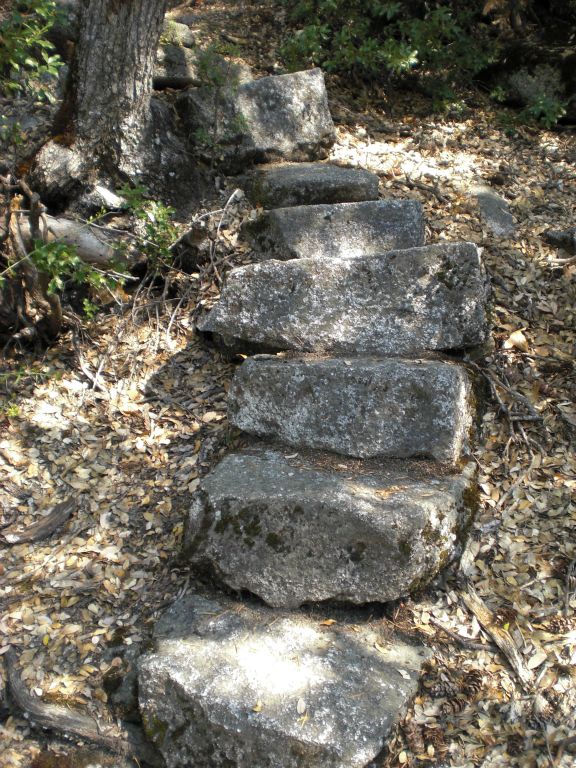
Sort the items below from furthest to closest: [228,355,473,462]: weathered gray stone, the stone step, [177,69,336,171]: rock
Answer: [177,69,336,171]: rock
[228,355,473,462]: weathered gray stone
the stone step

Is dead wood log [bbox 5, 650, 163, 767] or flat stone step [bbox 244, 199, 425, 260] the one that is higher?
flat stone step [bbox 244, 199, 425, 260]

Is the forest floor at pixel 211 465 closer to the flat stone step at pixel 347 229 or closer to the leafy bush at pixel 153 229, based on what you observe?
the leafy bush at pixel 153 229

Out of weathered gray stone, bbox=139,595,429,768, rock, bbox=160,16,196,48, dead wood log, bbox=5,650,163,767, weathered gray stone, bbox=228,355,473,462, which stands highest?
rock, bbox=160,16,196,48

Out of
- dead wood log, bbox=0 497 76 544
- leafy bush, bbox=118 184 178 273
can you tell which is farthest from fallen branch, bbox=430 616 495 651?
leafy bush, bbox=118 184 178 273

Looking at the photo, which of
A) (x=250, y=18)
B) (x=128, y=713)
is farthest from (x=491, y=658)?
(x=250, y=18)

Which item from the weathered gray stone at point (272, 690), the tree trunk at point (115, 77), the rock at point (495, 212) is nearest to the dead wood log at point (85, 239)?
the tree trunk at point (115, 77)

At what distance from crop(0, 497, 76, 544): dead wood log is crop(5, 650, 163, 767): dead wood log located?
32.2 inches

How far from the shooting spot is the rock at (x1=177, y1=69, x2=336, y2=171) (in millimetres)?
5488

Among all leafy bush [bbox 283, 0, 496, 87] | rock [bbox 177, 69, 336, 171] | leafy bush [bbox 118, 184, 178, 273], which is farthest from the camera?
leafy bush [bbox 283, 0, 496, 87]

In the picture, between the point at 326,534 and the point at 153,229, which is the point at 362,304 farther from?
the point at 153,229

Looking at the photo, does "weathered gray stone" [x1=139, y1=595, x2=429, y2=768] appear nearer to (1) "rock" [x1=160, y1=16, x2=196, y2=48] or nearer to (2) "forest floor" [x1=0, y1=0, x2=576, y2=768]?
(2) "forest floor" [x1=0, y1=0, x2=576, y2=768]

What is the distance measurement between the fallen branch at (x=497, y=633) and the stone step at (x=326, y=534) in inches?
9.6

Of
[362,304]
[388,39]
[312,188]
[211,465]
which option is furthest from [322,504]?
[388,39]

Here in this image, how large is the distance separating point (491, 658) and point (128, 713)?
165cm
